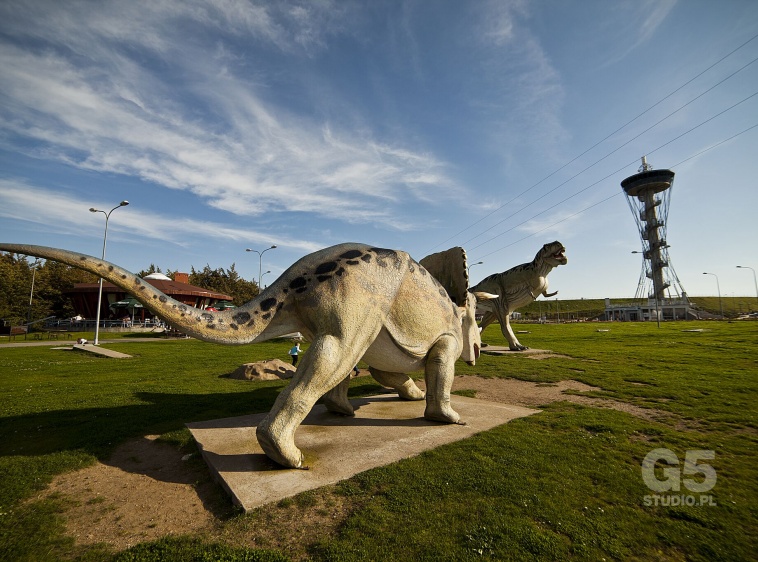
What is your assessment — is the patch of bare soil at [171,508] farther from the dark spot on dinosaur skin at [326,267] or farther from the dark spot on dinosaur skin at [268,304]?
the dark spot on dinosaur skin at [326,267]

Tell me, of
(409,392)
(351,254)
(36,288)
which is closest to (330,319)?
(351,254)

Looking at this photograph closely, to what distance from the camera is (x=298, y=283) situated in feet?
13.7

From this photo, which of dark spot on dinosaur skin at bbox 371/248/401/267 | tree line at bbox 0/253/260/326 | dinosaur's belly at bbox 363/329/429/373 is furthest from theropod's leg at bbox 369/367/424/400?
tree line at bbox 0/253/260/326

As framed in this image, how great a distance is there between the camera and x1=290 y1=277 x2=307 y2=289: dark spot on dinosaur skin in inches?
164

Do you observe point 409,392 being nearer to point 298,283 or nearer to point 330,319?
point 330,319

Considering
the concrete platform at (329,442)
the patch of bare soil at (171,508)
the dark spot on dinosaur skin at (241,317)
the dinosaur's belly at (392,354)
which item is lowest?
the patch of bare soil at (171,508)

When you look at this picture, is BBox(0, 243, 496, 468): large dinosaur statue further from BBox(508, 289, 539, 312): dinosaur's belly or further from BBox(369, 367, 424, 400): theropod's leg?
BBox(508, 289, 539, 312): dinosaur's belly

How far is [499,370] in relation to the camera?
10977 millimetres

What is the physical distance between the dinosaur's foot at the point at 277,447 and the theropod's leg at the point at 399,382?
2.45 meters

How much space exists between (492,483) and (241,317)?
9.77 ft

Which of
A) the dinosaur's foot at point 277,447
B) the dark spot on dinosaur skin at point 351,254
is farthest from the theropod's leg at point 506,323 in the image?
the dinosaur's foot at point 277,447

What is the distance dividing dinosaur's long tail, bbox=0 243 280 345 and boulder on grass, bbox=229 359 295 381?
6.81m

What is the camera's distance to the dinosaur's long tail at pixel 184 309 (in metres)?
3.33

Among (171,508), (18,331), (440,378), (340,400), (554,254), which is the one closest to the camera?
(171,508)
